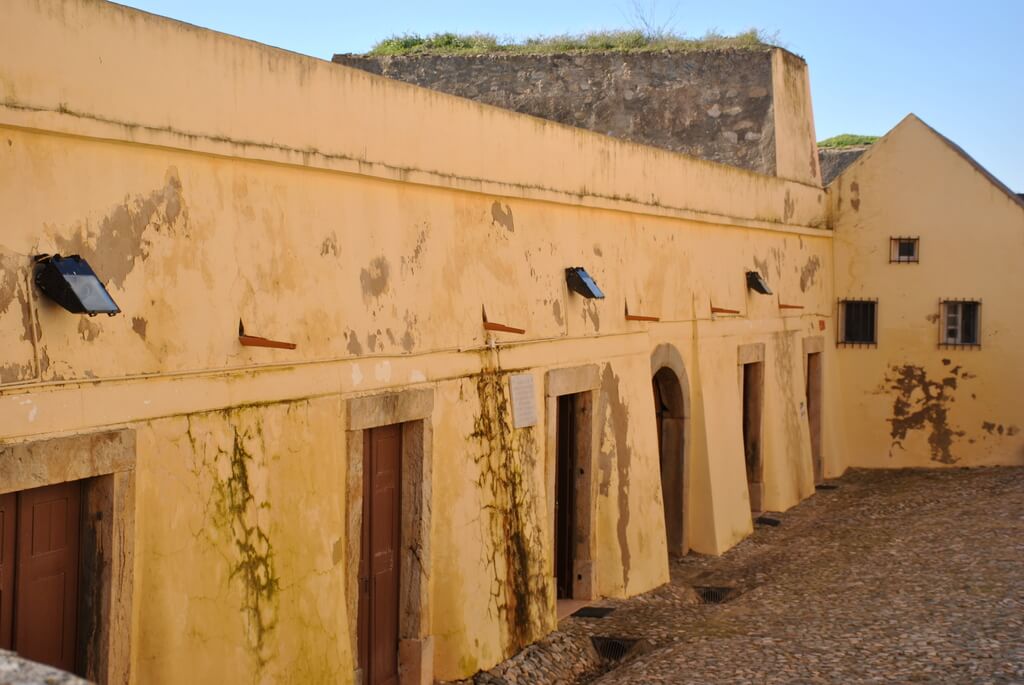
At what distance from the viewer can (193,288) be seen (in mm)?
6480

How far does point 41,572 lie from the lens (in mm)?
5793

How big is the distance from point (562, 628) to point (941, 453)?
1043cm

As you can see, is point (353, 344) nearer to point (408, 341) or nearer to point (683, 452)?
point (408, 341)

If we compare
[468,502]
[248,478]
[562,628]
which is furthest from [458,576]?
[248,478]

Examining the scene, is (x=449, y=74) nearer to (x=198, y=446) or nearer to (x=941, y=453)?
(x=941, y=453)

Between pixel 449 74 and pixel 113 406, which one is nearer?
pixel 113 406

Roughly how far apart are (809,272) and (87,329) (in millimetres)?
14040

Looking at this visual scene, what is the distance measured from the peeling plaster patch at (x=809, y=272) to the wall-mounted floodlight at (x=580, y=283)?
783 centimetres

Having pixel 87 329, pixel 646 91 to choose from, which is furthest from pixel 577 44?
pixel 87 329

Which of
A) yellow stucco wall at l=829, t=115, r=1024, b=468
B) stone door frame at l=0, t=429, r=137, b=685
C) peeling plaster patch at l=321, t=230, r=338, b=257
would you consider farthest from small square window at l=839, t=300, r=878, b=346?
stone door frame at l=0, t=429, r=137, b=685

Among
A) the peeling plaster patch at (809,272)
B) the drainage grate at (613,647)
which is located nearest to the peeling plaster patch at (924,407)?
the peeling plaster patch at (809,272)

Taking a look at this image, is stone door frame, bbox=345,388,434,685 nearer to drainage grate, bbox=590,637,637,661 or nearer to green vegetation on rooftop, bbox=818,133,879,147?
drainage grate, bbox=590,637,637,661

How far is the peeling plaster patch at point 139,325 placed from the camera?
6.09 m

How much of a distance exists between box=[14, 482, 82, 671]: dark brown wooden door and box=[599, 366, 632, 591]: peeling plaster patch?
628 cm
